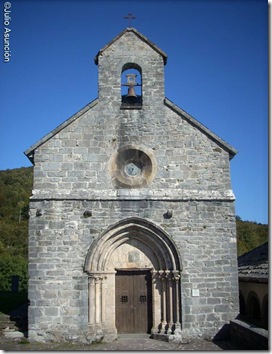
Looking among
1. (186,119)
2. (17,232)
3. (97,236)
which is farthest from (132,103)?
(17,232)

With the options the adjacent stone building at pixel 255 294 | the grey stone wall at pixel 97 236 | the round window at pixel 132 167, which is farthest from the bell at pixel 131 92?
the adjacent stone building at pixel 255 294

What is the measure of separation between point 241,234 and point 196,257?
20433 mm

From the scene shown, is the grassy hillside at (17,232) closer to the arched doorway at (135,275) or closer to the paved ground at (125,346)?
the arched doorway at (135,275)

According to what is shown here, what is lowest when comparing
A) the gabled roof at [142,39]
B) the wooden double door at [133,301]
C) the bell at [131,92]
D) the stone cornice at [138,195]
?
the wooden double door at [133,301]

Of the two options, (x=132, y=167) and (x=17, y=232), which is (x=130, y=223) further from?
(x=17, y=232)

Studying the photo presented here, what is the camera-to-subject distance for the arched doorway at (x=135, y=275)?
11750 mm

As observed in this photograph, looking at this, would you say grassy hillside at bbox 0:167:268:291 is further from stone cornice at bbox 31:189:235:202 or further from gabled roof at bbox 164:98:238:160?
gabled roof at bbox 164:98:238:160

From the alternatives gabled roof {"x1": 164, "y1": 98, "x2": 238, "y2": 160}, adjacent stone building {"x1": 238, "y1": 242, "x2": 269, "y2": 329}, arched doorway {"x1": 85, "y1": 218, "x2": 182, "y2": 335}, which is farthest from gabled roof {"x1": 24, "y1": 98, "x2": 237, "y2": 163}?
adjacent stone building {"x1": 238, "y1": 242, "x2": 269, "y2": 329}

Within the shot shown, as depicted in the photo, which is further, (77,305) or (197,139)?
(197,139)

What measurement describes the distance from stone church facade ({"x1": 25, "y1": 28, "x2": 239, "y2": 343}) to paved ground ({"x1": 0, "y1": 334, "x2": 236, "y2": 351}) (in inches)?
11.6

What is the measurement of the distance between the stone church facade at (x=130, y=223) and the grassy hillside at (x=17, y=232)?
585 inches

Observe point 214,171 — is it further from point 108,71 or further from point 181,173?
point 108,71

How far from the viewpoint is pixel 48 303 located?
1150 centimetres

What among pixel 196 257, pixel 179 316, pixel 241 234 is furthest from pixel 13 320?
pixel 241 234
